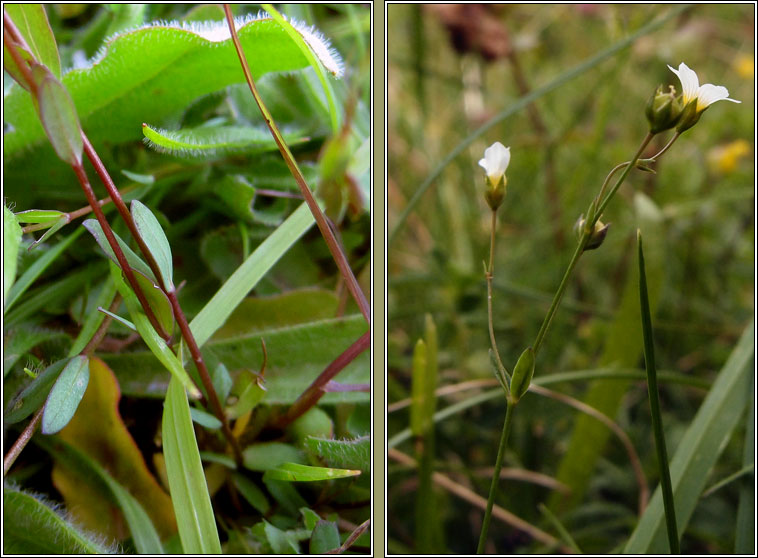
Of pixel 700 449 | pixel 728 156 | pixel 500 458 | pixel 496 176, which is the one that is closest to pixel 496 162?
pixel 496 176

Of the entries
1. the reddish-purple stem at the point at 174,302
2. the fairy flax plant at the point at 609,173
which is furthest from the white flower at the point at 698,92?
the reddish-purple stem at the point at 174,302

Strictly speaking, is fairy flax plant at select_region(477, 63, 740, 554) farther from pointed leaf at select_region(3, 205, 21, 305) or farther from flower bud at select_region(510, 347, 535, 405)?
pointed leaf at select_region(3, 205, 21, 305)

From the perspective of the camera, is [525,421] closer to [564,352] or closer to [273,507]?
[564,352]

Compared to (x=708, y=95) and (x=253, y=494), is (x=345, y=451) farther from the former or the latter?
(x=708, y=95)

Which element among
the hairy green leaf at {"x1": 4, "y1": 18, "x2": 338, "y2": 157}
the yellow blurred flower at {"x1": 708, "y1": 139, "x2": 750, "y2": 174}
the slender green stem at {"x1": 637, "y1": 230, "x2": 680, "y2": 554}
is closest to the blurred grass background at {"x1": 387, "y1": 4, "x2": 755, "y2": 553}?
the yellow blurred flower at {"x1": 708, "y1": 139, "x2": 750, "y2": 174}

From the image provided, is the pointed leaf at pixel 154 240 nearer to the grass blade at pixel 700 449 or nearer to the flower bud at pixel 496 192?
the flower bud at pixel 496 192
